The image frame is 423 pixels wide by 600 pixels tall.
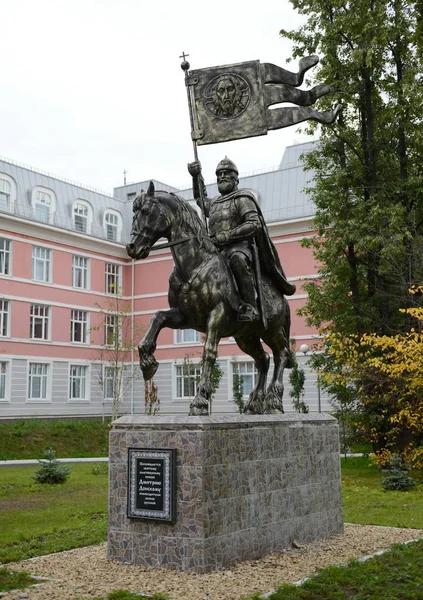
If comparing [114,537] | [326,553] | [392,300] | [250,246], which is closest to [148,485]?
[114,537]

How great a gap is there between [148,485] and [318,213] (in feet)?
51.8

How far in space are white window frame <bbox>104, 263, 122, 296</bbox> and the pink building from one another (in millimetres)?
69

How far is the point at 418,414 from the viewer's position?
16797mm

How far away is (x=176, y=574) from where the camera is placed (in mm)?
7566

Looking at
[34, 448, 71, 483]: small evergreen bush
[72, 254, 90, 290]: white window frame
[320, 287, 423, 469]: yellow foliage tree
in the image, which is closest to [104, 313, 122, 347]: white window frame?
[72, 254, 90, 290]: white window frame

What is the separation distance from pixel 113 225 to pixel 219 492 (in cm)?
3742

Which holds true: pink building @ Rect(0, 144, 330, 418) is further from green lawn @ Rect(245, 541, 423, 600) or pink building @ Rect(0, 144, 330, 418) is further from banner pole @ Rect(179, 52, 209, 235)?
green lawn @ Rect(245, 541, 423, 600)

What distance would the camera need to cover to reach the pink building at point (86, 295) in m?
36.4

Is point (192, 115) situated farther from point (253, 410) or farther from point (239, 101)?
point (253, 410)

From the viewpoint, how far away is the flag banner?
33.0ft

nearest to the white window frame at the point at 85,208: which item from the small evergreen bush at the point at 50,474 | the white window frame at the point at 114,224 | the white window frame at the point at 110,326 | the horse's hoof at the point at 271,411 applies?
the white window frame at the point at 114,224

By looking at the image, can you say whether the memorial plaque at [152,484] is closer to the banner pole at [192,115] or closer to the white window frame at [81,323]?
the banner pole at [192,115]

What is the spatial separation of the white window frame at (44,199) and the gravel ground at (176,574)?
3151 centimetres

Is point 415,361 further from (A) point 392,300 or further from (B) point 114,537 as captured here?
(B) point 114,537
